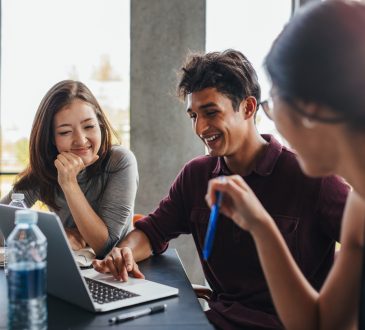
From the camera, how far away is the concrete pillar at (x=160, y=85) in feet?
11.1

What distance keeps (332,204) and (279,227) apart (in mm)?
182

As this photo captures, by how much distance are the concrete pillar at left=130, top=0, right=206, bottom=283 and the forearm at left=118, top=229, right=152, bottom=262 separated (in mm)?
1604

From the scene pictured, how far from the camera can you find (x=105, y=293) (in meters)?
1.33

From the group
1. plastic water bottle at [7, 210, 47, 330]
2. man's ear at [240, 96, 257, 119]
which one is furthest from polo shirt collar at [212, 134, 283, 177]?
plastic water bottle at [7, 210, 47, 330]

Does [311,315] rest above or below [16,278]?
below

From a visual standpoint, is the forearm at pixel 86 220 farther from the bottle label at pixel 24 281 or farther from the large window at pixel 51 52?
the large window at pixel 51 52

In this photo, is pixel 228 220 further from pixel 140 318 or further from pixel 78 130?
pixel 78 130

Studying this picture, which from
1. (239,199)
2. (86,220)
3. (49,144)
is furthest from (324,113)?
(49,144)

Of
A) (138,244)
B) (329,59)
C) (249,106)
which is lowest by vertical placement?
(138,244)

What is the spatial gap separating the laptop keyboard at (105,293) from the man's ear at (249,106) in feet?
2.63

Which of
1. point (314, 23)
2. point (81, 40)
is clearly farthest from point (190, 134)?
point (314, 23)

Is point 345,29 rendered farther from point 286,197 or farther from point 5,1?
point 5,1

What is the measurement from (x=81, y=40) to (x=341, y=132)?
9.23 ft

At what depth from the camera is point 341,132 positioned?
3.04 ft
